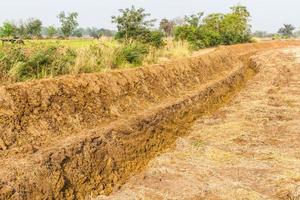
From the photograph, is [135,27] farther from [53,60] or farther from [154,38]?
[53,60]

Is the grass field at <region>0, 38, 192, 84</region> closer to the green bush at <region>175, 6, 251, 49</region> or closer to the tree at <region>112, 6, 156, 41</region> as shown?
the tree at <region>112, 6, 156, 41</region>

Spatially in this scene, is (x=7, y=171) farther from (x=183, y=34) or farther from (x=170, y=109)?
(x=183, y=34)

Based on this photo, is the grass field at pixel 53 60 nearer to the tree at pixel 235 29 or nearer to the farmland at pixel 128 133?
the farmland at pixel 128 133

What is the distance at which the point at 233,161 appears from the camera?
9.54 metres

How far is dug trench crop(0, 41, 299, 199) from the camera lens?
635cm

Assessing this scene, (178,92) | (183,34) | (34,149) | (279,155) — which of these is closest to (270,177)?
(279,155)

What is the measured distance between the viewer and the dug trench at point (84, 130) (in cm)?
635

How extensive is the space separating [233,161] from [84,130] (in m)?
3.17

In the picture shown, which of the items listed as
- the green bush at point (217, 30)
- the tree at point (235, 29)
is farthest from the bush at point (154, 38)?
the tree at point (235, 29)

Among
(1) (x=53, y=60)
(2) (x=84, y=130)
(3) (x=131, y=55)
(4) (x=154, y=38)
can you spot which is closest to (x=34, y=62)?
(1) (x=53, y=60)

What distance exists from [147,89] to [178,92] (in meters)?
2.07

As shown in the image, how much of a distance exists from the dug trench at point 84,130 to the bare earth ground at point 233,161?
41 centimetres

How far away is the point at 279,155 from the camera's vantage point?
32.6 ft

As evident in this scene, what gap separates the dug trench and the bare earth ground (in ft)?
1.35
